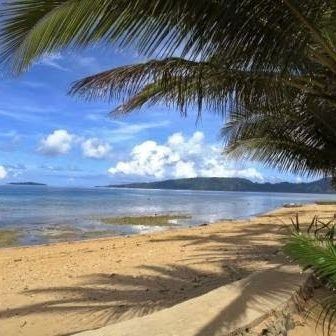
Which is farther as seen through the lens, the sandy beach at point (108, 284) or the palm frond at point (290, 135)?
the palm frond at point (290, 135)

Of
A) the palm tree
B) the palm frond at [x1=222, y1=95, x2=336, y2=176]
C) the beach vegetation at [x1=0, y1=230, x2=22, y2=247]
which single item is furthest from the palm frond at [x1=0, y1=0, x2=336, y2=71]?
the beach vegetation at [x1=0, y1=230, x2=22, y2=247]

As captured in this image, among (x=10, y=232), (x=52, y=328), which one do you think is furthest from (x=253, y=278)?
(x=10, y=232)

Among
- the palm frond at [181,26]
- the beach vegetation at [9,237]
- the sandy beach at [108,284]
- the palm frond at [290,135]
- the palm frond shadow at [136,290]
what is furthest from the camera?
the beach vegetation at [9,237]

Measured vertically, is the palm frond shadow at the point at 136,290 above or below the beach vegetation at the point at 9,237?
above

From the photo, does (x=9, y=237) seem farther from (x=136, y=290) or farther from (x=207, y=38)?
(x=207, y=38)

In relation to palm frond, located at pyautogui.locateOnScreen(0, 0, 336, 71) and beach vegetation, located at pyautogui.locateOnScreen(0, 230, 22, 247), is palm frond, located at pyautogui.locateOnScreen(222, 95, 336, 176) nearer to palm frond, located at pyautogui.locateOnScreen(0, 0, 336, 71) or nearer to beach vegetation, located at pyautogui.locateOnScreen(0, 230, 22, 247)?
palm frond, located at pyautogui.locateOnScreen(0, 0, 336, 71)

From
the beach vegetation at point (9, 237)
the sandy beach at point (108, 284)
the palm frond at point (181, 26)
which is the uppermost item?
the palm frond at point (181, 26)

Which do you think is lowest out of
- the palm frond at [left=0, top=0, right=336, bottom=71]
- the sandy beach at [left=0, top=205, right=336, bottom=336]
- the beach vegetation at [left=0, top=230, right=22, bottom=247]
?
the beach vegetation at [left=0, top=230, right=22, bottom=247]

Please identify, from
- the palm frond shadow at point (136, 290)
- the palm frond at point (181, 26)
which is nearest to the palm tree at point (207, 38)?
the palm frond at point (181, 26)

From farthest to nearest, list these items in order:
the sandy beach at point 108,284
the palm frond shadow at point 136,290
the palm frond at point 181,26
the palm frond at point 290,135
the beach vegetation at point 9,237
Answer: the beach vegetation at point 9,237 < the palm frond at point 290,135 < the palm frond shadow at point 136,290 < the sandy beach at point 108,284 < the palm frond at point 181,26

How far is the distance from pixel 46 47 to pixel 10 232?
18512mm

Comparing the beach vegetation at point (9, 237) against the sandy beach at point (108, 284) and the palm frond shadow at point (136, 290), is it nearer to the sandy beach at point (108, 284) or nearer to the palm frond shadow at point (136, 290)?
the sandy beach at point (108, 284)

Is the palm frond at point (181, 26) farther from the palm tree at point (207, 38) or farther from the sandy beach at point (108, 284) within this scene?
the sandy beach at point (108, 284)

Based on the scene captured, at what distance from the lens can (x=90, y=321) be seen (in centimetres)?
505
